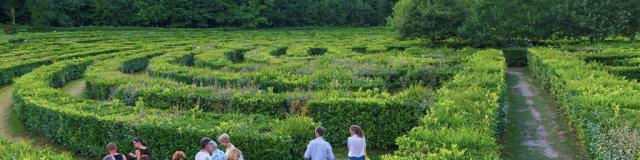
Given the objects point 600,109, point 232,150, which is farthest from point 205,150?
point 600,109

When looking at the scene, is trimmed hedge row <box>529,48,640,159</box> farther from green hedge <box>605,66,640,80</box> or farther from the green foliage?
the green foliage

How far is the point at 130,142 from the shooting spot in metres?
13.0

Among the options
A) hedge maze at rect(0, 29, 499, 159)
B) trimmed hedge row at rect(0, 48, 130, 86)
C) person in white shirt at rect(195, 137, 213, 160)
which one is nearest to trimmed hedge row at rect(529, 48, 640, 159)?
hedge maze at rect(0, 29, 499, 159)

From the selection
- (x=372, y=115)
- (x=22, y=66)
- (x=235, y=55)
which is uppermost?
(x=372, y=115)

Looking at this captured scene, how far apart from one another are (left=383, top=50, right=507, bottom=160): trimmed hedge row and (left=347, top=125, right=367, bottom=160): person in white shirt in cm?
122

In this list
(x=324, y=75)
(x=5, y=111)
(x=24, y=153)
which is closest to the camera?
(x=24, y=153)

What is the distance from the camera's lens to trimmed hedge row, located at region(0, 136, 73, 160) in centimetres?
1013

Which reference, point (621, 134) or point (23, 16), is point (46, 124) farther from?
point (23, 16)

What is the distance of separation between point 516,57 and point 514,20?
3513 mm

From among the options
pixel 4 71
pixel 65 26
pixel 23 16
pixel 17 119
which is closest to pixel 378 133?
pixel 17 119

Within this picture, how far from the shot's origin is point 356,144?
11.3 meters

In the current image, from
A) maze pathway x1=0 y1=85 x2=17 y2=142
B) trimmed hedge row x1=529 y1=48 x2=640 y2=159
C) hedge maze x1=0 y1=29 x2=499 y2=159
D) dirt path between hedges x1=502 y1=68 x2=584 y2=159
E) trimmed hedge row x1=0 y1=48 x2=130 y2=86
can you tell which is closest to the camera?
trimmed hedge row x1=529 y1=48 x2=640 y2=159

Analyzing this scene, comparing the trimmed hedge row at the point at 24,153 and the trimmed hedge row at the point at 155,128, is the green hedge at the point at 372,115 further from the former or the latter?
the trimmed hedge row at the point at 24,153

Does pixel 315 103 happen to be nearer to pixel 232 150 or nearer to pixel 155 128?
pixel 155 128
